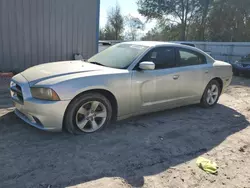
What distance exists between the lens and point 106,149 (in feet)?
11.4

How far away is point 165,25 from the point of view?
32500mm

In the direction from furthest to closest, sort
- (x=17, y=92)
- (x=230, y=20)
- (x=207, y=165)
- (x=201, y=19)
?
(x=201, y=19) < (x=230, y=20) < (x=17, y=92) < (x=207, y=165)

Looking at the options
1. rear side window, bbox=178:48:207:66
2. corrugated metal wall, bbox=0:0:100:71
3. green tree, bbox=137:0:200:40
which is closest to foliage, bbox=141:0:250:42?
green tree, bbox=137:0:200:40

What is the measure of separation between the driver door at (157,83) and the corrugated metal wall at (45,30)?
4800 millimetres

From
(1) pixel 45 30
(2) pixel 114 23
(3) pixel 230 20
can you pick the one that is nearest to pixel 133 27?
(2) pixel 114 23

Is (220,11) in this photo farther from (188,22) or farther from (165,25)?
(165,25)

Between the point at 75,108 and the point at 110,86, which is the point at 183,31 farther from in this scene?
the point at 75,108

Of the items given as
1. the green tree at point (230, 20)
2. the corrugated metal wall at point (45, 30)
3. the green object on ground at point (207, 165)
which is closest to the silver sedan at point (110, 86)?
the green object on ground at point (207, 165)

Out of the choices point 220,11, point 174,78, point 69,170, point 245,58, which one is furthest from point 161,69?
point 220,11

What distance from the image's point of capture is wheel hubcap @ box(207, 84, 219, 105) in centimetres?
586

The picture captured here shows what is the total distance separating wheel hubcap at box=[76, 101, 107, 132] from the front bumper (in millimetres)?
322

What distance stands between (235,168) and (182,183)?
0.89 metres

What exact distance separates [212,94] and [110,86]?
3080 millimetres

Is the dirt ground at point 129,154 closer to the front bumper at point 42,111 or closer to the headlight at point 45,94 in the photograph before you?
the front bumper at point 42,111
